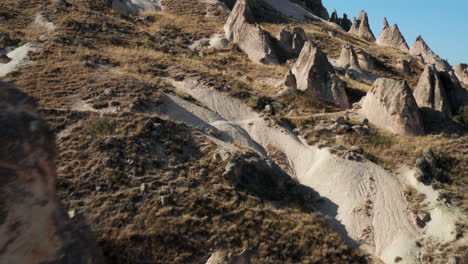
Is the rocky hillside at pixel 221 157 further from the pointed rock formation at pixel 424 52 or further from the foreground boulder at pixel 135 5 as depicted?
the pointed rock formation at pixel 424 52

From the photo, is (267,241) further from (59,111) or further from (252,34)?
(252,34)

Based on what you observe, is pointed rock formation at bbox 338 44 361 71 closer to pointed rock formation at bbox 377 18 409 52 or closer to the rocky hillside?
the rocky hillside

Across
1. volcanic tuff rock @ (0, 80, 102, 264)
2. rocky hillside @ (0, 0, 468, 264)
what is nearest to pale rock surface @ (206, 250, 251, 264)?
rocky hillside @ (0, 0, 468, 264)

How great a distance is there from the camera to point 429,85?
64.8 ft

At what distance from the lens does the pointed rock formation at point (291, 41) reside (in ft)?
105

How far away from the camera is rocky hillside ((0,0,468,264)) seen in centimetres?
956

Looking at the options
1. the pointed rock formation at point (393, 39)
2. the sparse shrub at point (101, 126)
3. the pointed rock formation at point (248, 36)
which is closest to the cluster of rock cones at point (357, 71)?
the pointed rock formation at point (248, 36)

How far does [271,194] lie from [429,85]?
12.9 meters

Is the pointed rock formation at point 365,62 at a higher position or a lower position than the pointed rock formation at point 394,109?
higher

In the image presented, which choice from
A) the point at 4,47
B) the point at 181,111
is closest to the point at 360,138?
the point at 181,111

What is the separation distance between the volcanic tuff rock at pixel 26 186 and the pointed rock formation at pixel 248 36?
2479cm

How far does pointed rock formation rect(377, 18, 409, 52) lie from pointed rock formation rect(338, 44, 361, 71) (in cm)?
1539

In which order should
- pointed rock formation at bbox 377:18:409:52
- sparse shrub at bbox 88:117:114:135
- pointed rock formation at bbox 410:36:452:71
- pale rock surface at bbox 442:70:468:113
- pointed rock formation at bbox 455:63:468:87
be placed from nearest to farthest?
1. sparse shrub at bbox 88:117:114:135
2. pale rock surface at bbox 442:70:468:113
3. pointed rock formation at bbox 455:63:468:87
4. pointed rock formation at bbox 410:36:452:71
5. pointed rock formation at bbox 377:18:409:52

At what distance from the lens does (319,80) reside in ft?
76.4
